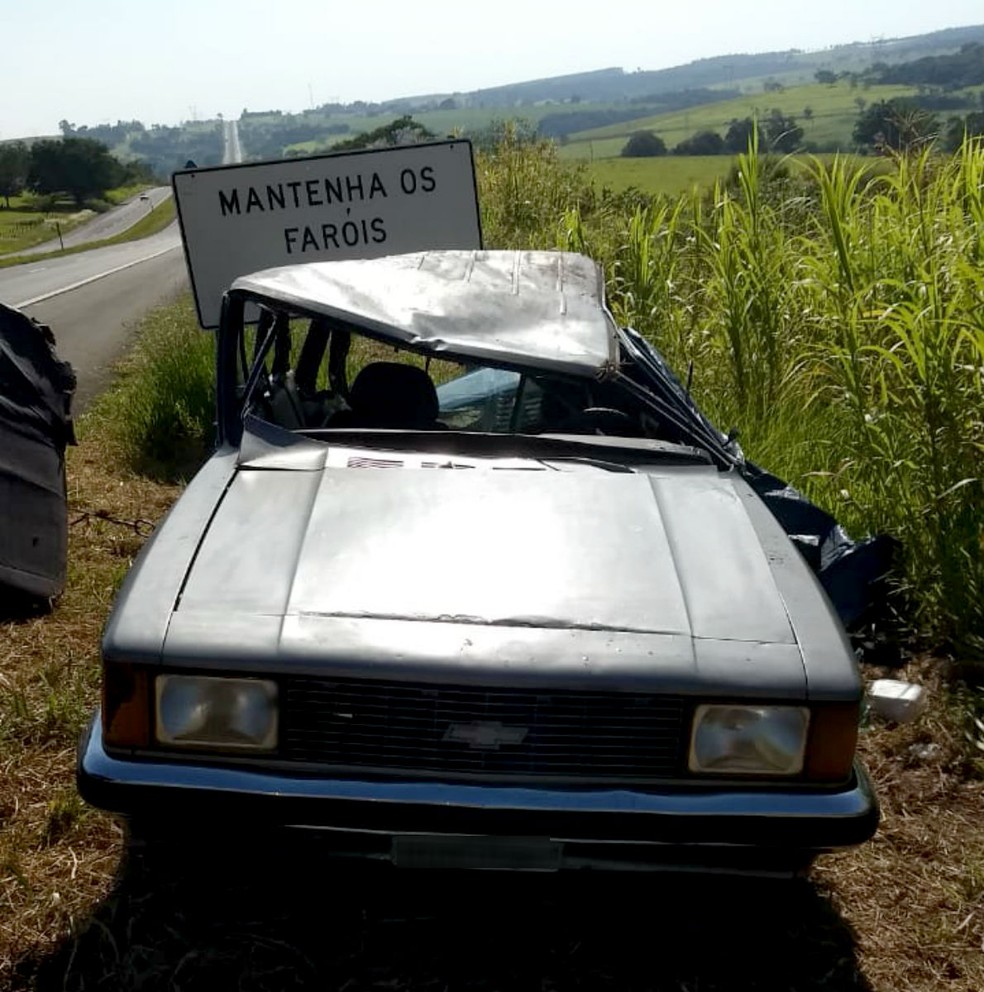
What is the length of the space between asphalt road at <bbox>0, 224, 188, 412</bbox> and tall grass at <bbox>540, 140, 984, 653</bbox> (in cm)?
532

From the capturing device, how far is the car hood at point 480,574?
231 centimetres

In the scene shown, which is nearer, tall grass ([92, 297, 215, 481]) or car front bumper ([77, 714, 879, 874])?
car front bumper ([77, 714, 879, 874])

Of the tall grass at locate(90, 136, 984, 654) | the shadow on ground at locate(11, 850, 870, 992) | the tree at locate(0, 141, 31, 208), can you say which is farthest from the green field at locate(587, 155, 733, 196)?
the tree at locate(0, 141, 31, 208)

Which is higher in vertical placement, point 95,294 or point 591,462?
point 591,462

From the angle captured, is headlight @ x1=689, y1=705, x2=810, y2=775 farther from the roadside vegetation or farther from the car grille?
the roadside vegetation

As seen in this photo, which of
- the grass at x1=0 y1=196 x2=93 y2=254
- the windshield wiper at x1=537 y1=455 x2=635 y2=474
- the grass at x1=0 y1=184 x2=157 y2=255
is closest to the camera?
the windshield wiper at x1=537 y1=455 x2=635 y2=474

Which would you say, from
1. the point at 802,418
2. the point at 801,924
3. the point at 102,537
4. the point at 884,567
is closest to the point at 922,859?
the point at 801,924

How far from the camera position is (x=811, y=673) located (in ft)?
7.69

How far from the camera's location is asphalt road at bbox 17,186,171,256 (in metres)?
49.5

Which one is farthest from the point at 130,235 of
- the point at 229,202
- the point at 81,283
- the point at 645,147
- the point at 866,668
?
the point at 866,668

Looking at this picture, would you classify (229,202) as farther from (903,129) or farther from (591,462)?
(591,462)

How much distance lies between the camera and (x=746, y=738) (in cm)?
234

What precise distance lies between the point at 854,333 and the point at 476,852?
11.7 ft

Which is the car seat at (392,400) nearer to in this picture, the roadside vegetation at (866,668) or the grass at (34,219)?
the roadside vegetation at (866,668)
